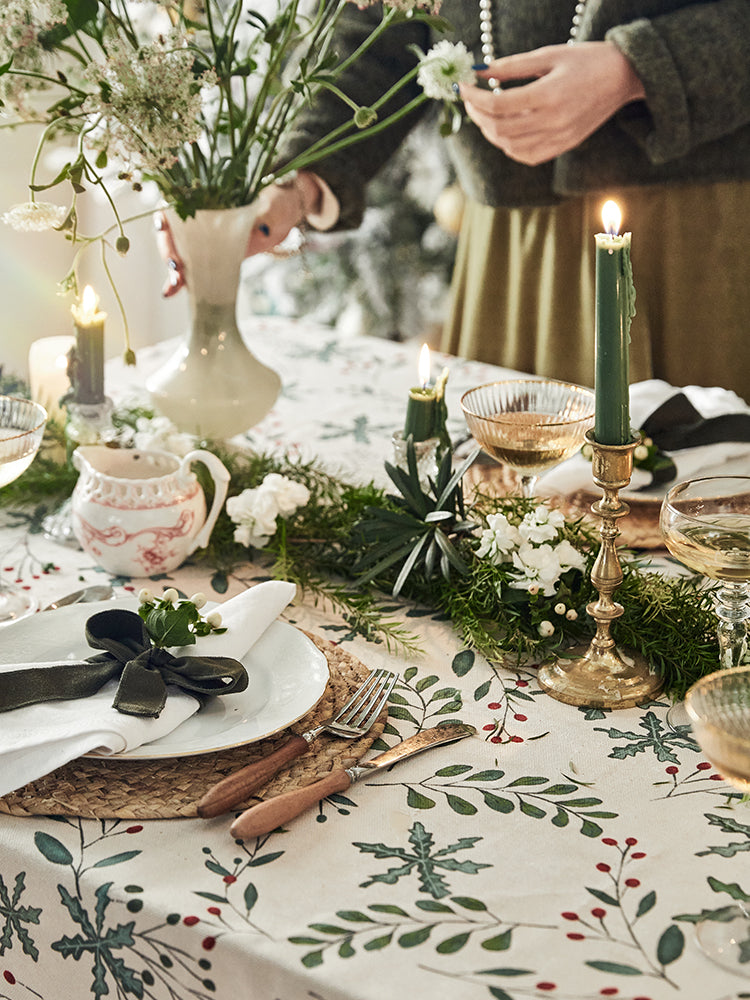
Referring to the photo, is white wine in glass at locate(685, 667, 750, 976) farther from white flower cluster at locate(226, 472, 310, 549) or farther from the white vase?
the white vase

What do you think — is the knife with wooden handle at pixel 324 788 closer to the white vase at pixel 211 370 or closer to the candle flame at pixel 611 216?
the candle flame at pixel 611 216

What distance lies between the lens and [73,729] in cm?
67

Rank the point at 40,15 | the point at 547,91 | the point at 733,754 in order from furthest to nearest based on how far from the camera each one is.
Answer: the point at 547,91 → the point at 40,15 → the point at 733,754

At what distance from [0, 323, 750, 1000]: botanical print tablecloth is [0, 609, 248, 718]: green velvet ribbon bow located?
0.29 ft

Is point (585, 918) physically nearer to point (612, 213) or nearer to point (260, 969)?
point (260, 969)

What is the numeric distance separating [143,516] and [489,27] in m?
1.01

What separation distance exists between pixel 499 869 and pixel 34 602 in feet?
1.69

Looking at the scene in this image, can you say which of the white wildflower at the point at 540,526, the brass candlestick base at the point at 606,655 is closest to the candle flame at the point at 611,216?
the brass candlestick base at the point at 606,655

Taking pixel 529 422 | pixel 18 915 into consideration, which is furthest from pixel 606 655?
pixel 18 915

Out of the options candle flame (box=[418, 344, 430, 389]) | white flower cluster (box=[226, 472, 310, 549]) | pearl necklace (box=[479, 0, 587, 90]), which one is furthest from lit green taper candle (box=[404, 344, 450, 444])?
pearl necklace (box=[479, 0, 587, 90])

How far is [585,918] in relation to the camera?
572 millimetres

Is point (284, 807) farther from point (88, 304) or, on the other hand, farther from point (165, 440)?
point (88, 304)

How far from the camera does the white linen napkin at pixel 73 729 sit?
0.66 meters

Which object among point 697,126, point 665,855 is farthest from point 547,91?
point 665,855
